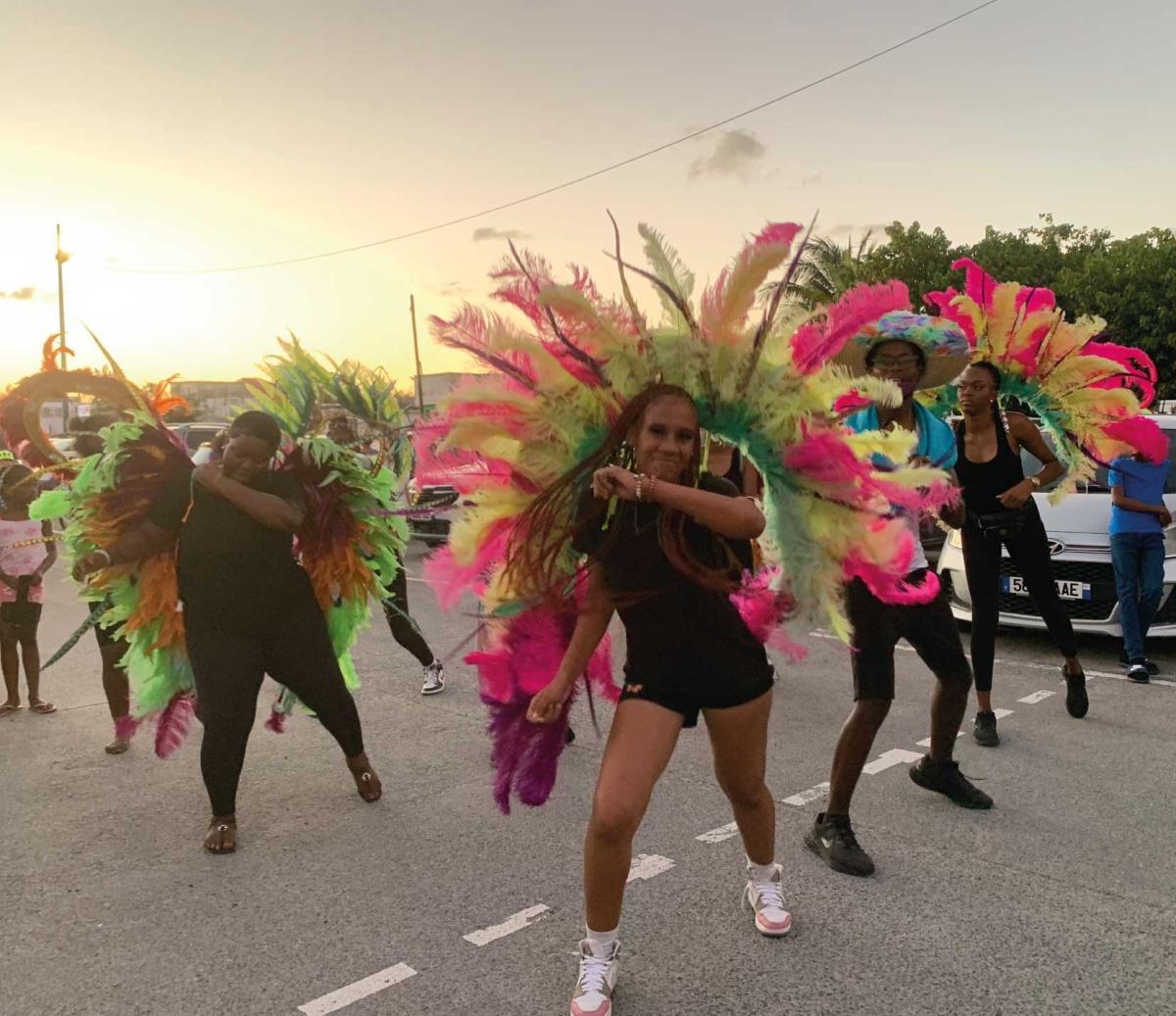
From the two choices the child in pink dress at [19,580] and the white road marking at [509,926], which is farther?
the child in pink dress at [19,580]

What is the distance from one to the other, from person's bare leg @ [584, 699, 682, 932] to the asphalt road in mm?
359

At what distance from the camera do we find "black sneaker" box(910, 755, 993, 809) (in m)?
4.26

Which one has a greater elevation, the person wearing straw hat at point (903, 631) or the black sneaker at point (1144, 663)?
the person wearing straw hat at point (903, 631)

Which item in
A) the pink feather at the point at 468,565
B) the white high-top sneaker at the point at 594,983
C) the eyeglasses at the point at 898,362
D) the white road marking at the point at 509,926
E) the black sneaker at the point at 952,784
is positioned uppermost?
the eyeglasses at the point at 898,362

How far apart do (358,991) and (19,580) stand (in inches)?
164

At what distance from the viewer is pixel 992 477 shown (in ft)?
17.3

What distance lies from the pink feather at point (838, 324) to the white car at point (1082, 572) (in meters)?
4.23

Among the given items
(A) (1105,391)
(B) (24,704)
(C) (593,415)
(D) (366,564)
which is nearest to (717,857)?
(C) (593,415)

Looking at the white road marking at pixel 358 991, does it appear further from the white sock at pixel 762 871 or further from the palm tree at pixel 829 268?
the palm tree at pixel 829 268

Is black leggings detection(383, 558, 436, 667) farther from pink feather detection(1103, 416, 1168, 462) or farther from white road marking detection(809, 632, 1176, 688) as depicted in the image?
pink feather detection(1103, 416, 1168, 462)

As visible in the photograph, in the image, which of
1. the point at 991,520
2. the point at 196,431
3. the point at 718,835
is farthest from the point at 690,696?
the point at 196,431

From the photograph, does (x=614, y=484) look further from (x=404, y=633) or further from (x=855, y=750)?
(x=404, y=633)

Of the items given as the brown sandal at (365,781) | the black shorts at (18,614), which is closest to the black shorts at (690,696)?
the brown sandal at (365,781)

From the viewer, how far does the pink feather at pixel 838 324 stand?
299 centimetres
